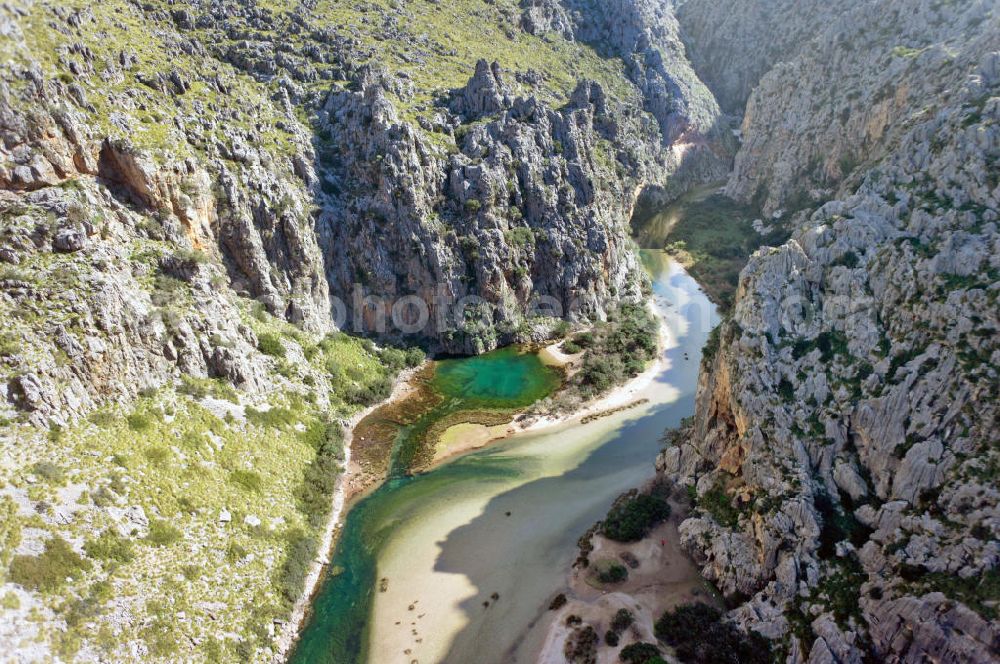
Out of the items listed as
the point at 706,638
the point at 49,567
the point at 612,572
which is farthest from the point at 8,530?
the point at 706,638

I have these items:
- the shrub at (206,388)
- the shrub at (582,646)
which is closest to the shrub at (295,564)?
the shrub at (206,388)

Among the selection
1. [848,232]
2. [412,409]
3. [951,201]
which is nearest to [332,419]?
[412,409]

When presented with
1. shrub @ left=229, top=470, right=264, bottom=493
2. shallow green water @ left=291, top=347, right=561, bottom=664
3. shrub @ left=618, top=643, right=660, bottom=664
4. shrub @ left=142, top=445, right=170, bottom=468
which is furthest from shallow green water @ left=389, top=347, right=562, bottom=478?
shrub @ left=618, top=643, right=660, bottom=664

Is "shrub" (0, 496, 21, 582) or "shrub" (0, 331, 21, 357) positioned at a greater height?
"shrub" (0, 331, 21, 357)

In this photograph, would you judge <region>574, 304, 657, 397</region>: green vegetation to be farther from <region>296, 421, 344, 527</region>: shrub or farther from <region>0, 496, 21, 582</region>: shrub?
<region>0, 496, 21, 582</region>: shrub

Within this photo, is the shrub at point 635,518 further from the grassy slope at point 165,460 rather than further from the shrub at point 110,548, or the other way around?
the shrub at point 110,548

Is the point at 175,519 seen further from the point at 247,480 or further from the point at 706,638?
the point at 706,638
